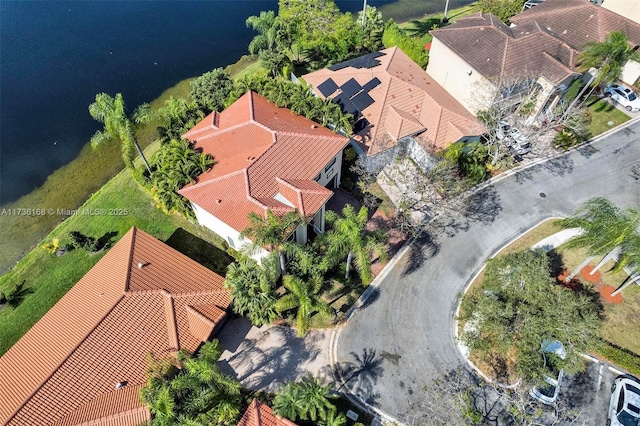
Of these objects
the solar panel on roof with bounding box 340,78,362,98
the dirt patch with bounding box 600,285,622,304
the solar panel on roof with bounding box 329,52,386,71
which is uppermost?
the solar panel on roof with bounding box 329,52,386,71

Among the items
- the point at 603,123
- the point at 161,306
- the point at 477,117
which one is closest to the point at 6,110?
the point at 161,306

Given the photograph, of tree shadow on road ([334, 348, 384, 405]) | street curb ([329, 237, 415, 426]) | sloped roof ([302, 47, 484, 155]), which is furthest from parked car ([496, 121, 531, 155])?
tree shadow on road ([334, 348, 384, 405])

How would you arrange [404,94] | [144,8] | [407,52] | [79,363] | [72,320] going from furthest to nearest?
[144,8], [407,52], [404,94], [72,320], [79,363]

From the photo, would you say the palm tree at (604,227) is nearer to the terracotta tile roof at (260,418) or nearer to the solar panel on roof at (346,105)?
the solar panel on roof at (346,105)

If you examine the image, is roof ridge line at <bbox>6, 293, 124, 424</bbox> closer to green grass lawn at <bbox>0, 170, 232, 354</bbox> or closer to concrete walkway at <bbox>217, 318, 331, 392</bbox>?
concrete walkway at <bbox>217, 318, 331, 392</bbox>

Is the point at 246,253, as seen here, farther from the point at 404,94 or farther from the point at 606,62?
the point at 606,62
